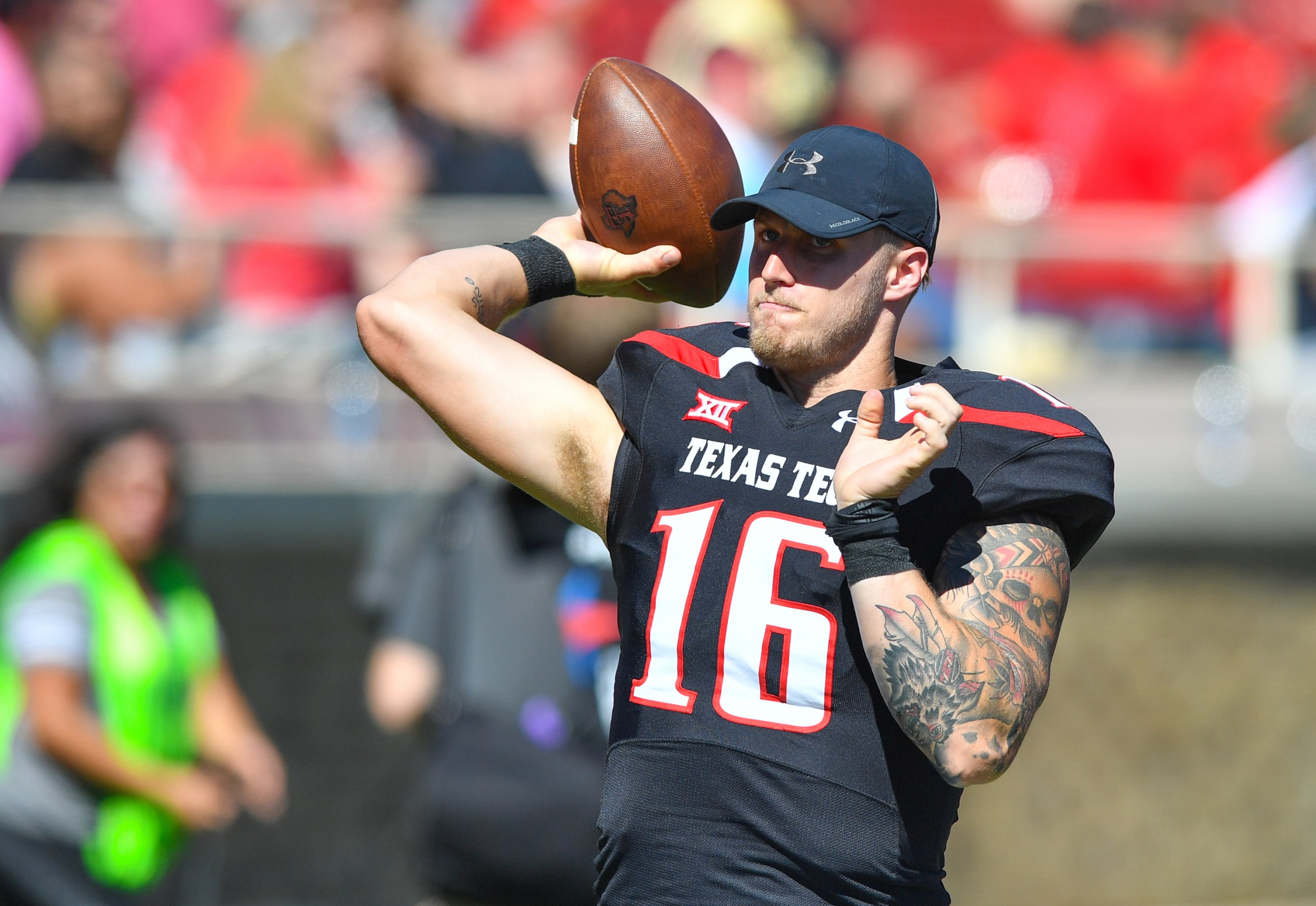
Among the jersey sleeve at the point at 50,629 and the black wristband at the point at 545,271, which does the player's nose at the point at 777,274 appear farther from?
the jersey sleeve at the point at 50,629

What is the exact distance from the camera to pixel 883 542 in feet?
7.72

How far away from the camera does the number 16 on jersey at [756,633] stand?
2498 mm

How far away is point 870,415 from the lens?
2438 millimetres

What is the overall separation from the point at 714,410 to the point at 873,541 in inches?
18.6

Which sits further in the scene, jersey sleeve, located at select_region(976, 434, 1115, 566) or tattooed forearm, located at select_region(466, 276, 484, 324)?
tattooed forearm, located at select_region(466, 276, 484, 324)

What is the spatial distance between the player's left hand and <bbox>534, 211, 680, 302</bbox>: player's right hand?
61 cm

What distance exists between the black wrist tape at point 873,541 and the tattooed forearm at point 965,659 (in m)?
0.02

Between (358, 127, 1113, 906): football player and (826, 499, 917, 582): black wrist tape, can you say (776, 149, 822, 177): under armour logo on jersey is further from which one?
(826, 499, 917, 582): black wrist tape

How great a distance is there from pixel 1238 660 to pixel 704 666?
453cm

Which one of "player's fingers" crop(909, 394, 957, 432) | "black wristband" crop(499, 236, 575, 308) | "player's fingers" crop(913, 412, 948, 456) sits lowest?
"player's fingers" crop(913, 412, 948, 456)

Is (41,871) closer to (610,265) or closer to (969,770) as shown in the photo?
(610,265)

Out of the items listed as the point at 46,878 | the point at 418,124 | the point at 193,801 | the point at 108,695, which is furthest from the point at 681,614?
the point at 418,124

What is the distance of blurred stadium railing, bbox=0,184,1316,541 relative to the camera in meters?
5.93

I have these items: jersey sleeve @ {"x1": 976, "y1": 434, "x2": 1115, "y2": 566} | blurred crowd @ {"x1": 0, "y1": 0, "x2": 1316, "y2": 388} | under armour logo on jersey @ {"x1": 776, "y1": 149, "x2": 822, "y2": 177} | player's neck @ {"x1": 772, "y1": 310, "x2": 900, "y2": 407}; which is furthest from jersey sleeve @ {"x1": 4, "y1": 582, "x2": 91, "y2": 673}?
jersey sleeve @ {"x1": 976, "y1": 434, "x2": 1115, "y2": 566}
